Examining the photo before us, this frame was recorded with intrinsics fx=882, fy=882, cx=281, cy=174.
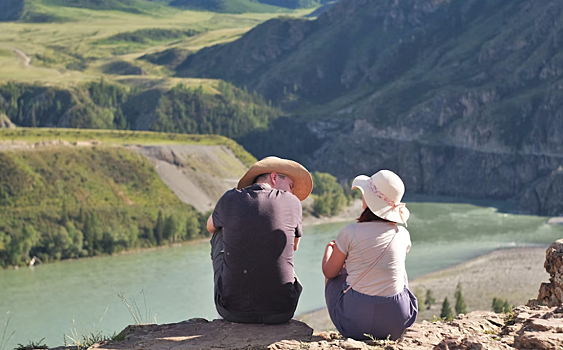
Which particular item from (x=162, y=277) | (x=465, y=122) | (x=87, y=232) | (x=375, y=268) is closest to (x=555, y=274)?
(x=375, y=268)

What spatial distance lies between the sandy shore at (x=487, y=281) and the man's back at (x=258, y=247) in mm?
46151

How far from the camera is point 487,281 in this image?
78125mm

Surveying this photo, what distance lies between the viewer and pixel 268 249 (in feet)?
42.1

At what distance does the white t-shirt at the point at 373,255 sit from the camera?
1230cm

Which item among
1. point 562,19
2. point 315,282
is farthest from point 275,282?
point 562,19

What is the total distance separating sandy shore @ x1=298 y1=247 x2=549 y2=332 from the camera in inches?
2650

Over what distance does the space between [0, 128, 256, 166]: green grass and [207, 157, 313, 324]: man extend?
110253mm

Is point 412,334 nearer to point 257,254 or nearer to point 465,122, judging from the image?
point 257,254

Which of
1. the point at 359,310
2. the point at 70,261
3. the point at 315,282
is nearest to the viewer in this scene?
the point at 359,310

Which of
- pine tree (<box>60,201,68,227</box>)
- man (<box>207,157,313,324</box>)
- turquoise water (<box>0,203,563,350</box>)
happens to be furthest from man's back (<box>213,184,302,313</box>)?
pine tree (<box>60,201,68,227</box>)

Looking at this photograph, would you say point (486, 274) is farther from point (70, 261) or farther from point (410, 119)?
point (410, 119)

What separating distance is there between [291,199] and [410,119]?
166 m

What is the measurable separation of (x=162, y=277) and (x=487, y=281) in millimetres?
28680

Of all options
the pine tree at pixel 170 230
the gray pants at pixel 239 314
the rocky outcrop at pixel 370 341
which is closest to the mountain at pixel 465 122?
the pine tree at pixel 170 230
